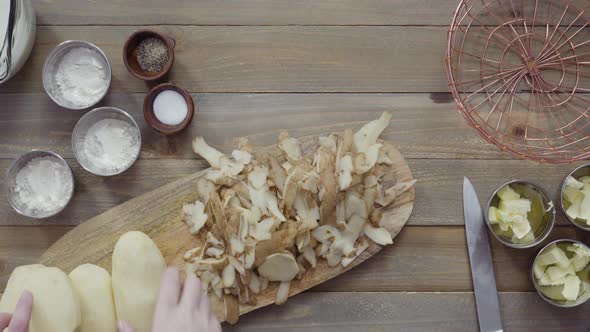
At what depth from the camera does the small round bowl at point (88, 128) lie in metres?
1.05

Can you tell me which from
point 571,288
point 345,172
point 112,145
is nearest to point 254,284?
point 345,172

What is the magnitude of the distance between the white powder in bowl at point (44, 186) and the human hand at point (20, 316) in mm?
188

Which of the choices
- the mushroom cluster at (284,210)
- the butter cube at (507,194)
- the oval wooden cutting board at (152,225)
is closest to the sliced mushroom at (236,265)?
the mushroom cluster at (284,210)

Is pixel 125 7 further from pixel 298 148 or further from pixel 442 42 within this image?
pixel 442 42

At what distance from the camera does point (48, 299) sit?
3.16ft

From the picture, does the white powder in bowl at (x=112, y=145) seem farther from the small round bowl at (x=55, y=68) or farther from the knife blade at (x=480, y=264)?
the knife blade at (x=480, y=264)

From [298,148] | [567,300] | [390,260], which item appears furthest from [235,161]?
[567,300]

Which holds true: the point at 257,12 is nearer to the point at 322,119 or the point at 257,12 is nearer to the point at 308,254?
the point at 322,119

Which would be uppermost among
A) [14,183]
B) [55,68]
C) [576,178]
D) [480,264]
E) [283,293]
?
[576,178]

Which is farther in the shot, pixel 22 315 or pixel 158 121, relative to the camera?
pixel 158 121

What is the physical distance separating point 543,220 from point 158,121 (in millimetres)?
804

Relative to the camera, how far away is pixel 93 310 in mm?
1003

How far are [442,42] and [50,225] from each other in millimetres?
922

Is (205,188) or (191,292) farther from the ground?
(205,188)
